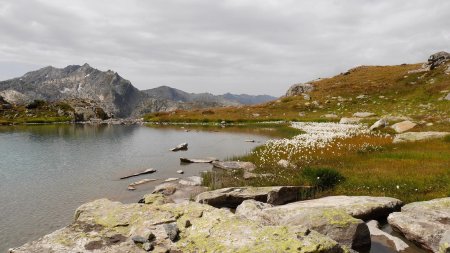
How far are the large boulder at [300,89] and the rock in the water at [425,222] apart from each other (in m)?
105

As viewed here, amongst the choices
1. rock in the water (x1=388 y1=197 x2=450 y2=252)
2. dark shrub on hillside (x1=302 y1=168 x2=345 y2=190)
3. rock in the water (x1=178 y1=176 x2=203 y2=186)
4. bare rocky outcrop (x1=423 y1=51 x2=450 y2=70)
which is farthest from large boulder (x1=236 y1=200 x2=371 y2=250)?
bare rocky outcrop (x1=423 y1=51 x2=450 y2=70)

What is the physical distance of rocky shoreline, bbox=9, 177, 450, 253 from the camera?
8.95 meters

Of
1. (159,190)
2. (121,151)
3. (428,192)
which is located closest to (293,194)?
(428,192)

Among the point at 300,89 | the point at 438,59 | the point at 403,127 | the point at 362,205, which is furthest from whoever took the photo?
the point at 300,89

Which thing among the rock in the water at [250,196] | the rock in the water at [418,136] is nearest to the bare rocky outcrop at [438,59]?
the rock in the water at [418,136]

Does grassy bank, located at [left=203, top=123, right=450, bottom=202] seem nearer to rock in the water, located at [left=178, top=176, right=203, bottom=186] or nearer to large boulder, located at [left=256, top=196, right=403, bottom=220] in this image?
rock in the water, located at [left=178, top=176, right=203, bottom=186]

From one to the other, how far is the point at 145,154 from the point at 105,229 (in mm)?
29379

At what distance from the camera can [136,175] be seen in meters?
27.2

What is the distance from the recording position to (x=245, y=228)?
963 centimetres

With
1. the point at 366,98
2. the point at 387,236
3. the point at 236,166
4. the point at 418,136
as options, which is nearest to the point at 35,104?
the point at 366,98

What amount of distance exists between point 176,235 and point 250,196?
8.04 metres

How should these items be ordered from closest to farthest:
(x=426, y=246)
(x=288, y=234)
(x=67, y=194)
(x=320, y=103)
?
(x=288, y=234) → (x=426, y=246) → (x=67, y=194) → (x=320, y=103)

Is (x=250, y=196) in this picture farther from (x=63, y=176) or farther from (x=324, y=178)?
(x=63, y=176)

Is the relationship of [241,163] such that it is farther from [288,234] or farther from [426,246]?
[288,234]
